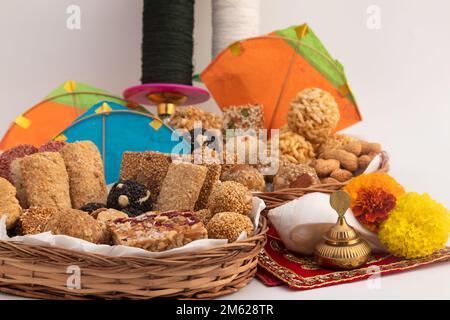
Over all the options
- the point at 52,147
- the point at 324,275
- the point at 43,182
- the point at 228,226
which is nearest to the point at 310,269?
the point at 324,275

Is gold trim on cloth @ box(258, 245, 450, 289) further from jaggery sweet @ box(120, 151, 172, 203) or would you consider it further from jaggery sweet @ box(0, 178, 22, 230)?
jaggery sweet @ box(0, 178, 22, 230)

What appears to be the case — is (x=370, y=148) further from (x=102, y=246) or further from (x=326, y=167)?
(x=102, y=246)

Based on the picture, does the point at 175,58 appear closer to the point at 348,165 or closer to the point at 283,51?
the point at 283,51

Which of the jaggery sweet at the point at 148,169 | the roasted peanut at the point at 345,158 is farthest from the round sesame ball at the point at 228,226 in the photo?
the roasted peanut at the point at 345,158

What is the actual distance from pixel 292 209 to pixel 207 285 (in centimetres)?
39

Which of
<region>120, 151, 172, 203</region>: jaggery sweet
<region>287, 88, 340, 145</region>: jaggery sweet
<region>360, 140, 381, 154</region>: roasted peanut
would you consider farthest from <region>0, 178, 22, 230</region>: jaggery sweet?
<region>360, 140, 381, 154</region>: roasted peanut

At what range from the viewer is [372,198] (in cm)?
145

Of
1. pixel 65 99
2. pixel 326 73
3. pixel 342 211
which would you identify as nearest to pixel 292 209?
pixel 342 211

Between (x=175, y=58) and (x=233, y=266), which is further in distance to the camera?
(x=175, y=58)

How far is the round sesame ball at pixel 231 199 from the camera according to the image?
1.34 meters

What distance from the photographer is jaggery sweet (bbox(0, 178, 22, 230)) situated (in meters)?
1.30

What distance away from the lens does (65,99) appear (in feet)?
7.57

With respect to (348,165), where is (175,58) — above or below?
above

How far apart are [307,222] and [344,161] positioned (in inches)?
21.6
